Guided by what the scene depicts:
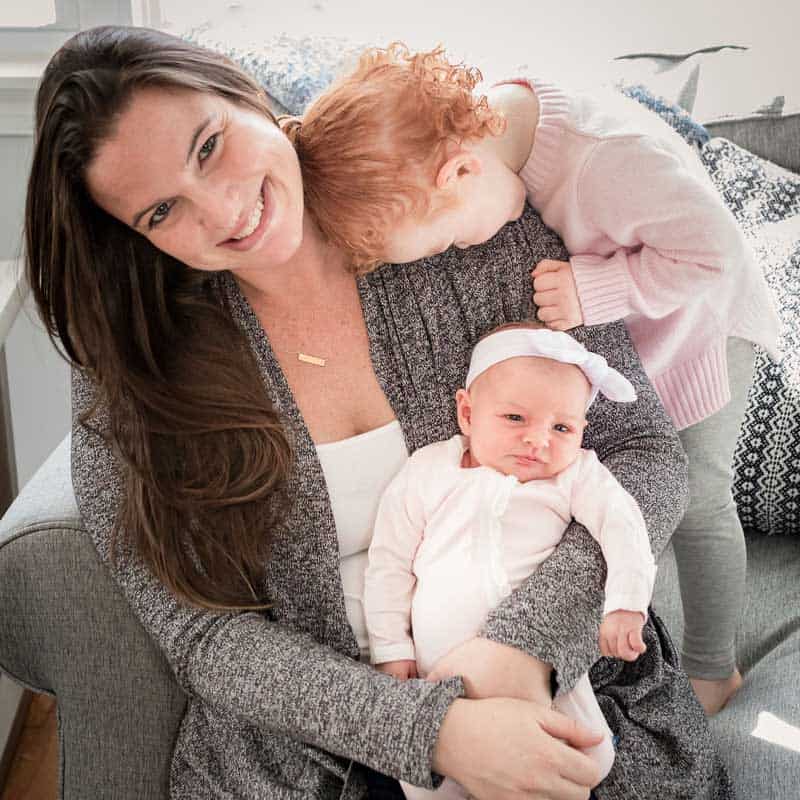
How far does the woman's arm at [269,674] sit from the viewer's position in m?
1.04

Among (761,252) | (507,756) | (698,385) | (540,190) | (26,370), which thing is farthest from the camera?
(26,370)

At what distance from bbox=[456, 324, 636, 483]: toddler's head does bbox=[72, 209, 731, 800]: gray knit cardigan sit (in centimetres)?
9

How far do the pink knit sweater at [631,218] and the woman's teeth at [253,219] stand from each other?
38 centimetres

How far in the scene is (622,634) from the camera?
109cm

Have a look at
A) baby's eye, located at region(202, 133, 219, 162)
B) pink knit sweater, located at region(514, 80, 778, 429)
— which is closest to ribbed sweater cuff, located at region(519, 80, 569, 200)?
pink knit sweater, located at region(514, 80, 778, 429)

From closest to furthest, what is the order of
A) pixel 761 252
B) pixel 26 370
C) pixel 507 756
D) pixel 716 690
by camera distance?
pixel 507 756 < pixel 716 690 < pixel 761 252 < pixel 26 370

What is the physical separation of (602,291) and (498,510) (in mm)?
312

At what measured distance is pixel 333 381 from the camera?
1.28 m

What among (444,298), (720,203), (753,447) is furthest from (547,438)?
(753,447)

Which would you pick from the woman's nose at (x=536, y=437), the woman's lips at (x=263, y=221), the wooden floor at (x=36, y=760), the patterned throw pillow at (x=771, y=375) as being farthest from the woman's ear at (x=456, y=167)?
the wooden floor at (x=36, y=760)

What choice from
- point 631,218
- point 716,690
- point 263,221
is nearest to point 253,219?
point 263,221

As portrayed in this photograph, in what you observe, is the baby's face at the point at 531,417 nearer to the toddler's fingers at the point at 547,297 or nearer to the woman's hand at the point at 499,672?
the toddler's fingers at the point at 547,297

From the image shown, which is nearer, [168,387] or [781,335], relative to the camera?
[168,387]

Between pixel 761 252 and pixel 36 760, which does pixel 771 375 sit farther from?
pixel 36 760
